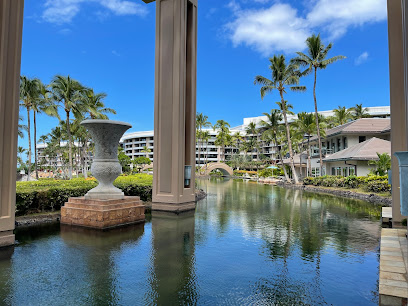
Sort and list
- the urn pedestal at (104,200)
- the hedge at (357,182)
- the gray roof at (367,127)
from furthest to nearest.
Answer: the gray roof at (367,127) < the hedge at (357,182) < the urn pedestal at (104,200)

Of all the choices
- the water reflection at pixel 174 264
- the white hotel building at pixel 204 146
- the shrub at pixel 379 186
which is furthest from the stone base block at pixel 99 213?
the white hotel building at pixel 204 146

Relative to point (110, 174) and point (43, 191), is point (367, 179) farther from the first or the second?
point (43, 191)

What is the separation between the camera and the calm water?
444 centimetres

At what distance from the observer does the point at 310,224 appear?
34.2 feet

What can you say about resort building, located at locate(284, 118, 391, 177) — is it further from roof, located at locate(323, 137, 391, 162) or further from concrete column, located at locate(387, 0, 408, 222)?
concrete column, located at locate(387, 0, 408, 222)

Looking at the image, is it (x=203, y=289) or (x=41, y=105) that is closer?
(x=203, y=289)

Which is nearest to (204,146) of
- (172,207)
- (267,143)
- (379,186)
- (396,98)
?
(267,143)

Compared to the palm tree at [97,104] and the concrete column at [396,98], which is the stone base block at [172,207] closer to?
the concrete column at [396,98]

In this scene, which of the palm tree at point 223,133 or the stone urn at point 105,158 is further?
the palm tree at point 223,133

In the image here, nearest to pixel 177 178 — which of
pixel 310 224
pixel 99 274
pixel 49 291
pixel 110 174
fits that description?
pixel 110 174

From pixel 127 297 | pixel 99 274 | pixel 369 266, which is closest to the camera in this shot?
pixel 127 297

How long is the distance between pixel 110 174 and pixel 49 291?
19.2 ft

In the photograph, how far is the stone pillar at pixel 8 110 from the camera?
678 cm

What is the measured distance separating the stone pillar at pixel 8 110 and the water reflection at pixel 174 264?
11.3ft
